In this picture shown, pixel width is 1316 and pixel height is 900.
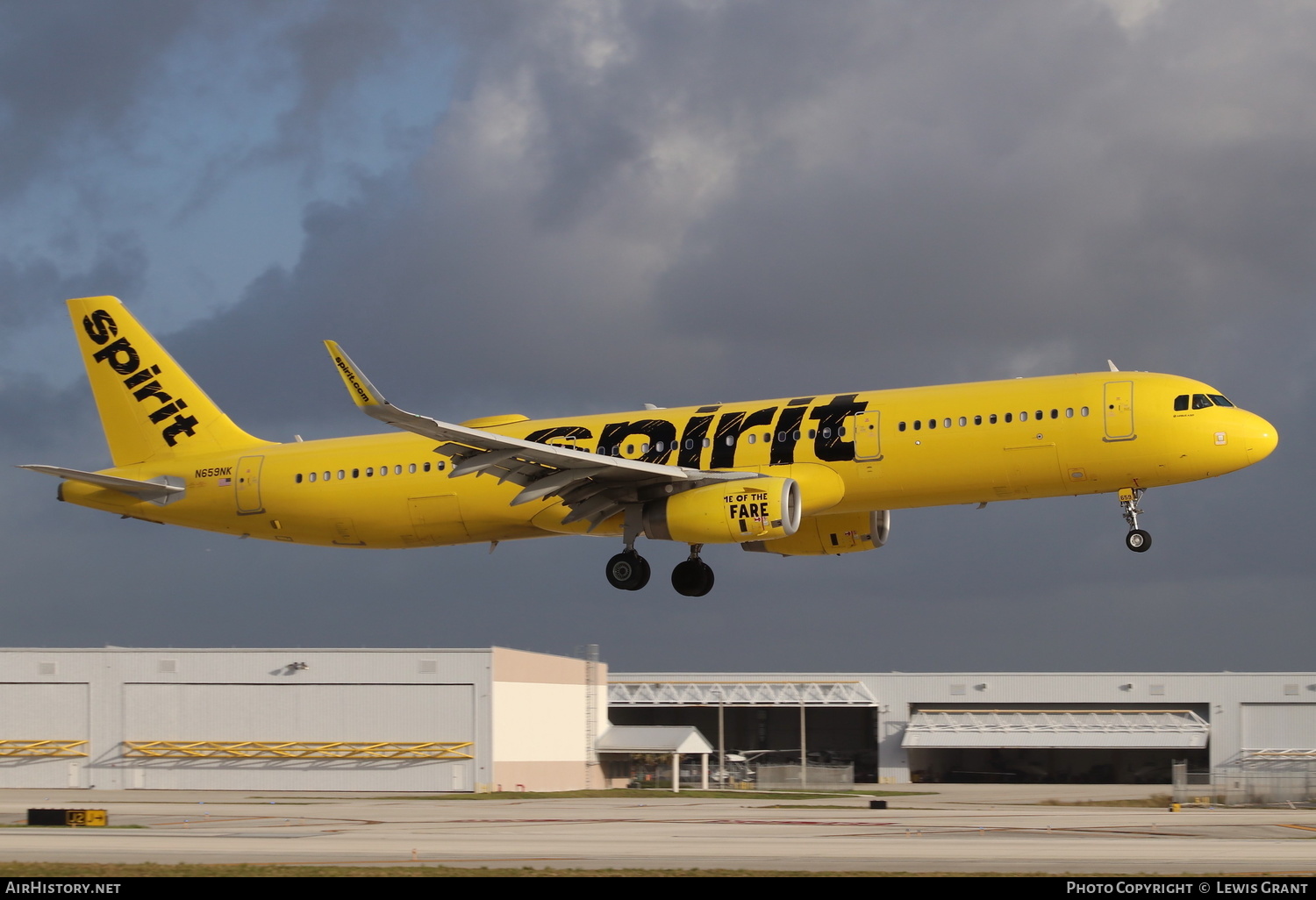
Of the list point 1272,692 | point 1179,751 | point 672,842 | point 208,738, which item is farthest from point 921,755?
point 672,842

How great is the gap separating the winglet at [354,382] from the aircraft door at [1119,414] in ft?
61.4

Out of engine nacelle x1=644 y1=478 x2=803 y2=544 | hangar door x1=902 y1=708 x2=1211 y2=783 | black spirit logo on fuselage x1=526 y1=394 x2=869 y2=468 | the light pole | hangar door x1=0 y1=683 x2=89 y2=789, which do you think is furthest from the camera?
the light pole

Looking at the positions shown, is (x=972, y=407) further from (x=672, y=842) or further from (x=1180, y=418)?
(x=672, y=842)

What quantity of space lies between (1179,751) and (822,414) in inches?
2823

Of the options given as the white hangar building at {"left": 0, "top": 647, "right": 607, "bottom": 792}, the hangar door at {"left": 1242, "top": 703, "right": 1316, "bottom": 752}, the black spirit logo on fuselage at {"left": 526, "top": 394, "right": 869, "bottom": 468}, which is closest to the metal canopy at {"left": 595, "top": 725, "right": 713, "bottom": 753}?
the white hangar building at {"left": 0, "top": 647, "right": 607, "bottom": 792}

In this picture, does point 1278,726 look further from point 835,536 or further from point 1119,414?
point 1119,414

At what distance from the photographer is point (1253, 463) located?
39.8m

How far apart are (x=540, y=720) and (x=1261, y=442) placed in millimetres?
58969

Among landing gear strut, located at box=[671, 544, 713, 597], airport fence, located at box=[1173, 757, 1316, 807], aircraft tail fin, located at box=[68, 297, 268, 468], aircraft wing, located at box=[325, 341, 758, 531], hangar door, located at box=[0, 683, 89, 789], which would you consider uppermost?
aircraft tail fin, located at box=[68, 297, 268, 468]

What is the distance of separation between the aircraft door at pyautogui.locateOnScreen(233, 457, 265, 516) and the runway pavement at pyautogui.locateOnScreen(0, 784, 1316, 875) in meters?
10.4

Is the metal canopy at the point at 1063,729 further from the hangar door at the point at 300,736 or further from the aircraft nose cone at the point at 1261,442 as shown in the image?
→ the aircraft nose cone at the point at 1261,442

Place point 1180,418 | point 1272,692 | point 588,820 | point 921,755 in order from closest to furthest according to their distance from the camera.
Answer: point 1180,418, point 588,820, point 1272,692, point 921,755

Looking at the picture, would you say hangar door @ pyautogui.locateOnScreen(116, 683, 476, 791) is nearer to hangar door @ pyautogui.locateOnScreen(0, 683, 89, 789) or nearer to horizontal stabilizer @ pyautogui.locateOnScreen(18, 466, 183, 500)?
hangar door @ pyautogui.locateOnScreen(0, 683, 89, 789)

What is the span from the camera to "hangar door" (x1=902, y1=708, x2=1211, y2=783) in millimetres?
102062
